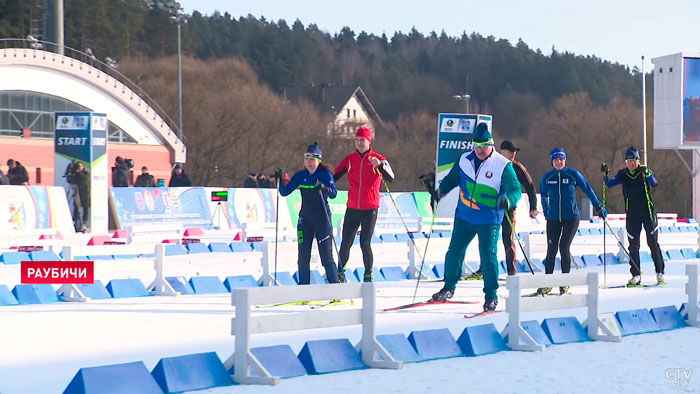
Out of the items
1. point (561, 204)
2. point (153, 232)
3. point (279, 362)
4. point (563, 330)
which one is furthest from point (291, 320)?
point (153, 232)

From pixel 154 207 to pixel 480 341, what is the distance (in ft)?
61.6

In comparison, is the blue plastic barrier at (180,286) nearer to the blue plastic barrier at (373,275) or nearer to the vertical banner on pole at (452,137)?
the blue plastic barrier at (373,275)

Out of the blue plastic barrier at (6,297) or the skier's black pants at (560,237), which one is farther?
the skier's black pants at (560,237)

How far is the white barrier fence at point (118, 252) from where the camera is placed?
13.4 meters

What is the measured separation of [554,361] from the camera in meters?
8.75

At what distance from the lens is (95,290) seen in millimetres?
13750

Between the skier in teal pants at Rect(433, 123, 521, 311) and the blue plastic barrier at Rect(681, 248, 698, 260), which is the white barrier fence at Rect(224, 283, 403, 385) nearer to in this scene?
the skier in teal pants at Rect(433, 123, 521, 311)

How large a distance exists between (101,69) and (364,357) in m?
51.4

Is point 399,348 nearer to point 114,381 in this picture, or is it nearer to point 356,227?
point 114,381

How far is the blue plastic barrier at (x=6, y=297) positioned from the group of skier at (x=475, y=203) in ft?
10.1

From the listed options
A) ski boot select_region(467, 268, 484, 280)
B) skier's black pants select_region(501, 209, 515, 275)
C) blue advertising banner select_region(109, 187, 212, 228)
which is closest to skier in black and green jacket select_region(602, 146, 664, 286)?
skier's black pants select_region(501, 209, 515, 275)

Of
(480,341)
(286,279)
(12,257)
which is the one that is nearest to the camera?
(480,341)

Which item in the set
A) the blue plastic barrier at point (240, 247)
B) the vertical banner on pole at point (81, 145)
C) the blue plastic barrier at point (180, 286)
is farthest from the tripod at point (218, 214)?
the blue plastic barrier at point (180, 286)

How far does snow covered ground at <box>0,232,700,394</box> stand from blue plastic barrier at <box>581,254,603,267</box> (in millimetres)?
5706
